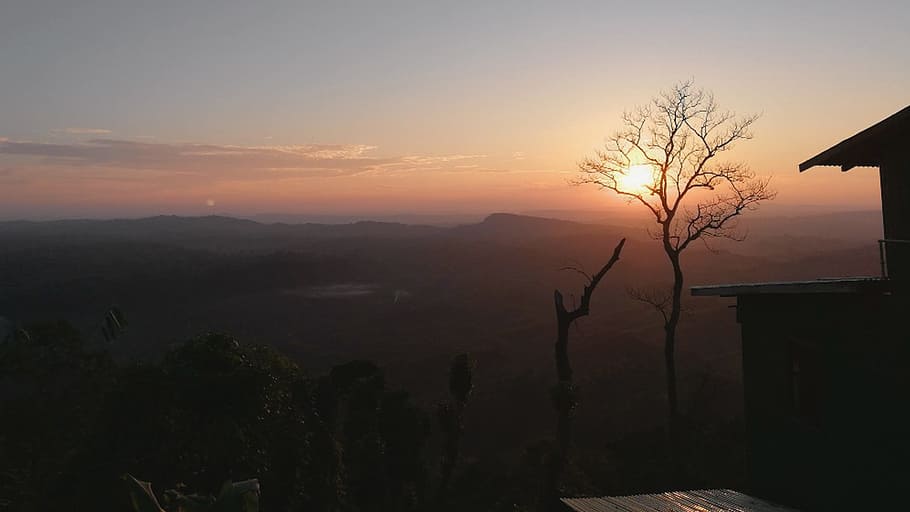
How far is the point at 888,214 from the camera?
384 inches

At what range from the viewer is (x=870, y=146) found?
9969 millimetres

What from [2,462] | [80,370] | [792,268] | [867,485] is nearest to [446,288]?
[792,268]

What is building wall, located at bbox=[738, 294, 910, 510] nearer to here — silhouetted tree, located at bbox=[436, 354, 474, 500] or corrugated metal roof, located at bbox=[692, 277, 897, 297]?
corrugated metal roof, located at bbox=[692, 277, 897, 297]

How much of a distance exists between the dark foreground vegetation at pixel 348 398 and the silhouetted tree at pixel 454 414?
0.16ft

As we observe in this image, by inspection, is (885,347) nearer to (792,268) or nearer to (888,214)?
(888,214)

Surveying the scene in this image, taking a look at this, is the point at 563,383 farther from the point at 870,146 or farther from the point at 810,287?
the point at 870,146

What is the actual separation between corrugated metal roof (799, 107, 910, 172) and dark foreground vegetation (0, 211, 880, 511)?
10828mm

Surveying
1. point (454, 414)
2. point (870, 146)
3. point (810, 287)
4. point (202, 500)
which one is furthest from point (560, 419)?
point (202, 500)

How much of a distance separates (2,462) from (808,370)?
18.8 metres

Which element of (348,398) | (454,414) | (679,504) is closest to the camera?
(679,504)

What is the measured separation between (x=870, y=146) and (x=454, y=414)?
14029 mm

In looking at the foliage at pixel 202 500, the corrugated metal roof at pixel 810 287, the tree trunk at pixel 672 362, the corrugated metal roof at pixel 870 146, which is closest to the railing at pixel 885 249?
the corrugated metal roof at pixel 810 287

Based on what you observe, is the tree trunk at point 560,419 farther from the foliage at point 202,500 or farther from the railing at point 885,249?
the foliage at point 202,500

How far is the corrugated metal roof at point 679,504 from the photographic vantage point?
387 inches
